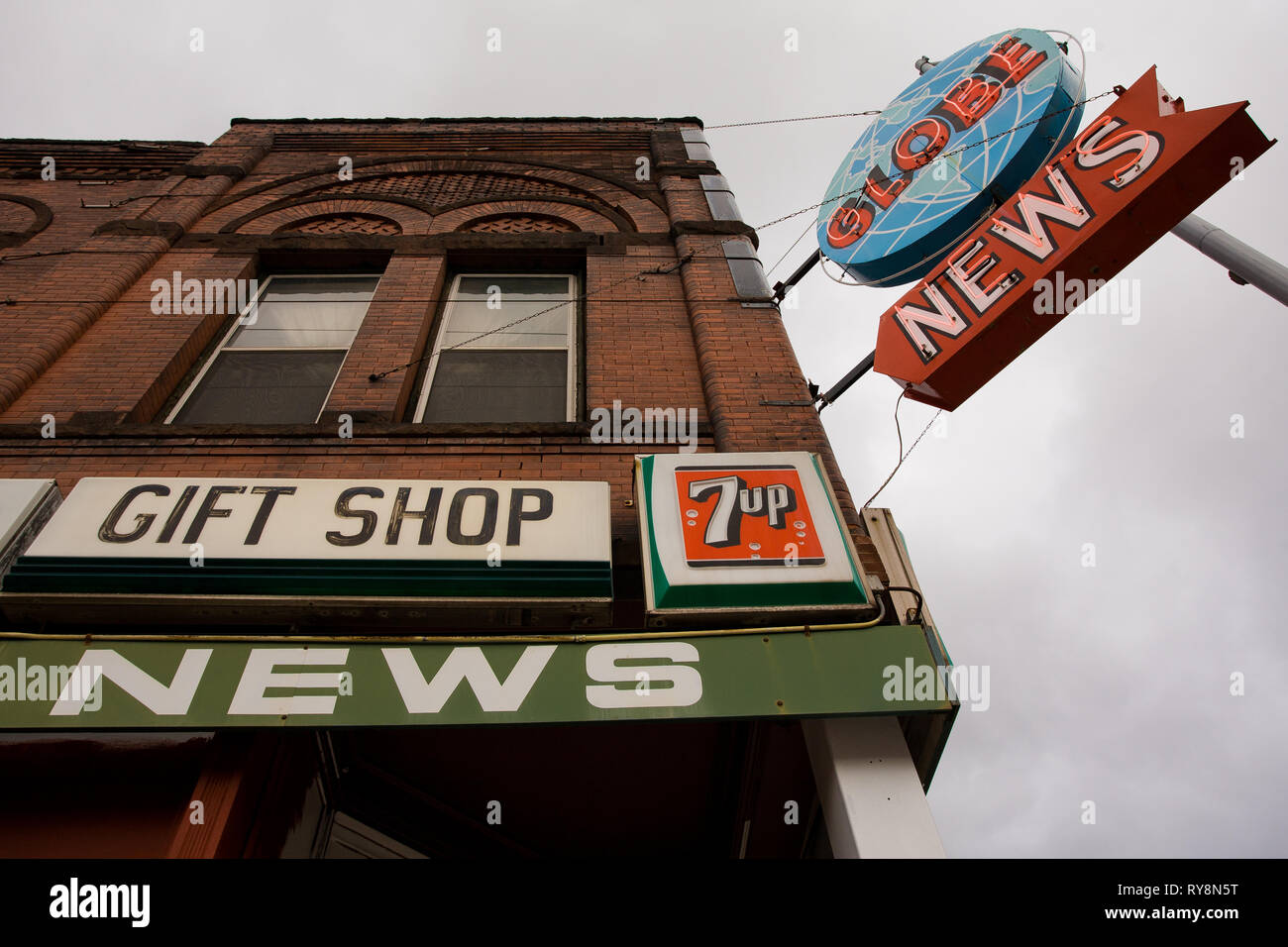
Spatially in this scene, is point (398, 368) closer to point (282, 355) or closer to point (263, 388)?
point (263, 388)

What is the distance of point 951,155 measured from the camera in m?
6.55

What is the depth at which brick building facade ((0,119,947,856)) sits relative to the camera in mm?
4008

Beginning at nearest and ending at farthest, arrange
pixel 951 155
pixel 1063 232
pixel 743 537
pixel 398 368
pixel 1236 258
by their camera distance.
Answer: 1. pixel 743 537
2. pixel 1063 232
3. pixel 1236 258
4. pixel 398 368
5. pixel 951 155

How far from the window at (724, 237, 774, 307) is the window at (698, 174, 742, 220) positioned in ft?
1.99

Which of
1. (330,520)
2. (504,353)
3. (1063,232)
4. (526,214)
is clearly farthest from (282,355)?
(1063,232)

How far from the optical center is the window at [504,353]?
640cm

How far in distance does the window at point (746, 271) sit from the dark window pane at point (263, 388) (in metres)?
3.53

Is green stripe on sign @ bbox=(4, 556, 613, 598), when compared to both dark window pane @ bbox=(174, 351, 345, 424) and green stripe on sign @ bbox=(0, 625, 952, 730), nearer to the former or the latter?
green stripe on sign @ bbox=(0, 625, 952, 730)

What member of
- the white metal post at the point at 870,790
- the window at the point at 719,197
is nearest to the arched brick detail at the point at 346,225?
the window at the point at 719,197

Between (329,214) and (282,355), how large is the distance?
8.49ft
